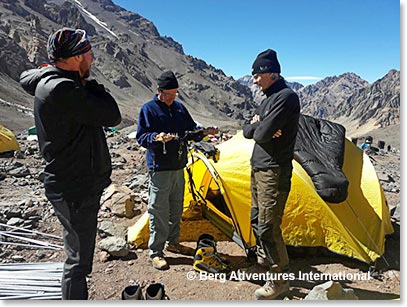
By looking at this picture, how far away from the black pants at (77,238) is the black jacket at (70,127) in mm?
73

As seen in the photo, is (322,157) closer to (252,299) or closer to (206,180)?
(206,180)

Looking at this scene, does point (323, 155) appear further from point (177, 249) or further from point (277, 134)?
point (177, 249)

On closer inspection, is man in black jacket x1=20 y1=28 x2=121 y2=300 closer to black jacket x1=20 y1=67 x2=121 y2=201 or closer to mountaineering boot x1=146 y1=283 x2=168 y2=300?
black jacket x1=20 y1=67 x2=121 y2=201

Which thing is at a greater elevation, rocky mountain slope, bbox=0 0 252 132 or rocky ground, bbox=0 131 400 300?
rocky mountain slope, bbox=0 0 252 132

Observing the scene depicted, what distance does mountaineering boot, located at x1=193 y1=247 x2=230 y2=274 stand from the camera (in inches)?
149

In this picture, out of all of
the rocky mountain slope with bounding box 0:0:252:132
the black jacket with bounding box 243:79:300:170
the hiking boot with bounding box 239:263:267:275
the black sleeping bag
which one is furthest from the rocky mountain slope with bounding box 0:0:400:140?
the black jacket with bounding box 243:79:300:170

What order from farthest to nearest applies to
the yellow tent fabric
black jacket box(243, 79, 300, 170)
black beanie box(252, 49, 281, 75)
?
the yellow tent fabric < black beanie box(252, 49, 281, 75) < black jacket box(243, 79, 300, 170)

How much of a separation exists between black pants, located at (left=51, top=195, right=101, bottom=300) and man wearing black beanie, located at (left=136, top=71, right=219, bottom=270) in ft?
4.13

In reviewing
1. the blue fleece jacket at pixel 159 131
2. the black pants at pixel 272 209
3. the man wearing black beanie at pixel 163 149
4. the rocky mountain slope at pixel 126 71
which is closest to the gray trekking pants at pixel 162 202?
the man wearing black beanie at pixel 163 149

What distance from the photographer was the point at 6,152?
11398 millimetres

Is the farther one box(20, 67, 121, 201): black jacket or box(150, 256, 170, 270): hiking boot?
box(150, 256, 170, 270): hiking boot

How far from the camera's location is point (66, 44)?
7.88 feet

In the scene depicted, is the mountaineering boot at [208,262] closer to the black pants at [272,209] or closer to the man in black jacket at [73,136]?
the black pants at [272,209]

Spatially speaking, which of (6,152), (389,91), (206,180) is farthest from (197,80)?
(206,180)
